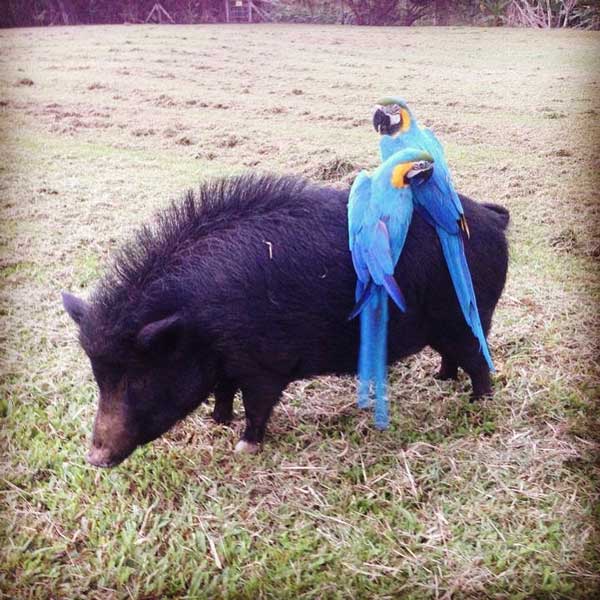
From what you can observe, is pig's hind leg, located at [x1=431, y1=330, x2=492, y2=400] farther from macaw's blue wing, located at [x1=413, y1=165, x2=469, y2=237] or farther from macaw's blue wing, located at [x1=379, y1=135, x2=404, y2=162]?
macaw's blue wing, located at [x1=379, y1=135, x2=404, y2=162]

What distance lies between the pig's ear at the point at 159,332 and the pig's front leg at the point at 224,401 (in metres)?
0.48

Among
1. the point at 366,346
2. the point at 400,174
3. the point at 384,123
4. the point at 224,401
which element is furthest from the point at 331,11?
the point at 224,401

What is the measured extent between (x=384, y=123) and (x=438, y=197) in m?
0.33

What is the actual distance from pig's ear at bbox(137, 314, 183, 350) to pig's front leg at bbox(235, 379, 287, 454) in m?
0.43

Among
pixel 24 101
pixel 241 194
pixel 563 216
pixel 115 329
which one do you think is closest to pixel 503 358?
pixel 563 216

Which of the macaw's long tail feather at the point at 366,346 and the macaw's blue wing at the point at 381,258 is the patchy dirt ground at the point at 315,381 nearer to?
the macaw's long tail feather at the point at 366,346

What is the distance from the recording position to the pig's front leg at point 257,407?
228 cm

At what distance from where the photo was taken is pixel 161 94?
2930mm

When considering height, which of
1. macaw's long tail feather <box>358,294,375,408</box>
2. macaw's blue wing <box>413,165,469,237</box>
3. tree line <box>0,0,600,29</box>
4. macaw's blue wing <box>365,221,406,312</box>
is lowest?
macaw's long tail feather <box>358,294,375,408</box>

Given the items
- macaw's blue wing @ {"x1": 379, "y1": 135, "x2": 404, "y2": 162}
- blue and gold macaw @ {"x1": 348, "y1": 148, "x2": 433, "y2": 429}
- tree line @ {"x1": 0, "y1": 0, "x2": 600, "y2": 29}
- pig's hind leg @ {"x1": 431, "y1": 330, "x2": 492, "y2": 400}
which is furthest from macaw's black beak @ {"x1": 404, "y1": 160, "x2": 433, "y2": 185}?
pig's hind leg @ {"x1": 431, "y1": 330, "x2": 492, "y2": 400}

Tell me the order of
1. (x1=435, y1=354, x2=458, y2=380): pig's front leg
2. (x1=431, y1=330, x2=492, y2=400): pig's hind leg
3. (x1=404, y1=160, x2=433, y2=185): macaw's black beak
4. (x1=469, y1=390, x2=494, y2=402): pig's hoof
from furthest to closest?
1. (x1=435, y1=354, x2=458, y2=380): pig's front leg
2. (x1=469, y1=390, x2=494, y2=402): pig's hoof
3. (x1=431, y1=330, x2=492, y2=400): pig's hind leg
4. (x1=404, y1=160, x2=433, y2=185): macaw's black beak

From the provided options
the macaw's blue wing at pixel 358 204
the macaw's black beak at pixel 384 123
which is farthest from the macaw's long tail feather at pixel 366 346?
the macaw's black beak at pixel 384 123

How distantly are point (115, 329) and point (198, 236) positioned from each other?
45cm

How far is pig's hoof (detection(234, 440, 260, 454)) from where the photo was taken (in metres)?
2.38
